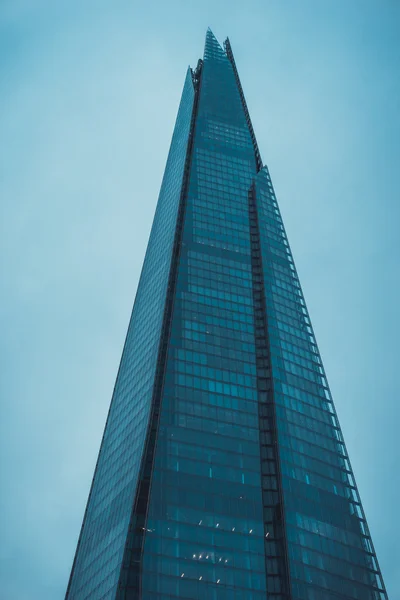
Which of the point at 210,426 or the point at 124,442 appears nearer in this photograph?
the point at 210,426

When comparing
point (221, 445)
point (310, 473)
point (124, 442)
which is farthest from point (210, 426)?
point (310, 473)

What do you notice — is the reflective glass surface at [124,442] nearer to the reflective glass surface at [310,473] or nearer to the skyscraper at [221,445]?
the skyscraper at [221,445]

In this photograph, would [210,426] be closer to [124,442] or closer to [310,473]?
[124,442]

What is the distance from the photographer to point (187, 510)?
256 ft

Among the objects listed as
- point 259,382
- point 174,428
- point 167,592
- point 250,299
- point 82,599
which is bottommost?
point 167,592

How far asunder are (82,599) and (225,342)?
4384 centimetres

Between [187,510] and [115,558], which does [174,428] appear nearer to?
[187,510]

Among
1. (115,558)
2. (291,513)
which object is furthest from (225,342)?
(115,558)

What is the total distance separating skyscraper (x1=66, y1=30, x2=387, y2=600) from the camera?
75562 millimetres

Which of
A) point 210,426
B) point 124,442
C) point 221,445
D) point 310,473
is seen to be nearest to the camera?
point 221,445

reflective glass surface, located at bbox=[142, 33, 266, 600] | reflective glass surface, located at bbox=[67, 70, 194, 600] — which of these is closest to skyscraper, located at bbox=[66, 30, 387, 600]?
reflective glass surface, located at bbox=[142, 33, 266, 600]

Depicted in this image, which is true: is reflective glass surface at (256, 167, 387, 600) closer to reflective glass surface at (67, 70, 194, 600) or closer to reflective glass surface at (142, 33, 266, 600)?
reflective glass surface at (142, 33, 266, 600)

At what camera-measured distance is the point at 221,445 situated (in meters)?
87.6

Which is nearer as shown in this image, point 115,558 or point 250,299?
point 115,558
